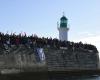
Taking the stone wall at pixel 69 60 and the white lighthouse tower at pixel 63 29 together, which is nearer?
the stone wall at pixel 69 60

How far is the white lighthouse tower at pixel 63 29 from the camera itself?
63906 mm

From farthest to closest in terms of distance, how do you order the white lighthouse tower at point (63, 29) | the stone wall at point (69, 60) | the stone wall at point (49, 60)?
the white lighthouse tower at point (63, 29), the stone wall at point (69, 60), the stone wall at point (49, 60)

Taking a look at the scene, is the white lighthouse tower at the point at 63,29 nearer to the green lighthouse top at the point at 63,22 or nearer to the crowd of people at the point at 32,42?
the green lighthouse top at the point at 63,22

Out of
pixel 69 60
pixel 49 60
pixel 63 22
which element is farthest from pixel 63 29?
pixel 49 60

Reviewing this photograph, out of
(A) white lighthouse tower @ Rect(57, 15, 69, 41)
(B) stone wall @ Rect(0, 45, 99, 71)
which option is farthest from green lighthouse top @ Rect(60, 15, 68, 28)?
(B) stone wall @ Rect(0, 45, 99, 71)

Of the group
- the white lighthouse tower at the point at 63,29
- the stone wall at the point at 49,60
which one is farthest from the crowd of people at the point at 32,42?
the white lighthouse tower at the point at 63,29

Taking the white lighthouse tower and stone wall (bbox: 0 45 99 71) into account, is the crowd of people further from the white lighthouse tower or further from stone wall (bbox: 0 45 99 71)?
the white lighthouse tower

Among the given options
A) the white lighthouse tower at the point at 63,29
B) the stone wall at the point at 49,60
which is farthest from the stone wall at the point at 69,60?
the white lighthouse tower at the point at 63,29

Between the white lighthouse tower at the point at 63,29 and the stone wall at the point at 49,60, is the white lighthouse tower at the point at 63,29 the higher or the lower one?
the higher one

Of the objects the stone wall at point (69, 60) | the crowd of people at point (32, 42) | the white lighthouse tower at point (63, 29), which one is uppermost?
the white lighthouse tower at point (63, 29)

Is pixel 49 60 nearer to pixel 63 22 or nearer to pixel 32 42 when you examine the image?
pixel 32 42

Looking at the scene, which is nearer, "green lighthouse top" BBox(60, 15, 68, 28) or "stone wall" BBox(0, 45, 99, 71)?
"stone wall" BBox(0, 45, 99, 71)

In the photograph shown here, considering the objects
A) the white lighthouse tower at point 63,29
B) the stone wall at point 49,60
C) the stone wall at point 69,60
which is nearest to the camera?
the stone wall at point 49,60

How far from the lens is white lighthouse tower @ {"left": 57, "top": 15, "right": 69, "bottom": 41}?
210 feet
